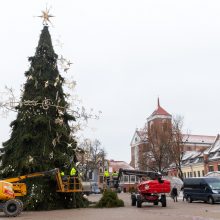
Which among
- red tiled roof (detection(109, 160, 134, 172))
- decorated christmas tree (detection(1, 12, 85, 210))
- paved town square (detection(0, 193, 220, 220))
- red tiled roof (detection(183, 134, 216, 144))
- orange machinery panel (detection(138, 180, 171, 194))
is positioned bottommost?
paved town square (detection(0, 193, 220, 220))

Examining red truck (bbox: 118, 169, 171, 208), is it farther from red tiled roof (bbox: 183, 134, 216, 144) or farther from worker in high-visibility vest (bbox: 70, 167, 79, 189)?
red tiled roof (bbox: 183, 134, 216, 144)

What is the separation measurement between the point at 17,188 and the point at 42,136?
426 centimetres

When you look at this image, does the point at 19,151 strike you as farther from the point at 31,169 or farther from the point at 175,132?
the point at 175,132

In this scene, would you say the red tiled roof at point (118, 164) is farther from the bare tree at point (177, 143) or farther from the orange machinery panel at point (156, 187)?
the orange machinery panel at point (156, 187)

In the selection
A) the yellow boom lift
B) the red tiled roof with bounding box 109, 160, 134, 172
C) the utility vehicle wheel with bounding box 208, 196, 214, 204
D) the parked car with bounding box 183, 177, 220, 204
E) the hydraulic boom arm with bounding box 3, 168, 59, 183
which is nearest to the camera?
the yellow boom lift

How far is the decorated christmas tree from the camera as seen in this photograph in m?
23.9

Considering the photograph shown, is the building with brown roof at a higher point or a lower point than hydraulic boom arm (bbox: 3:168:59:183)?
higher

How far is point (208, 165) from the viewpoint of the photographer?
7312 centimetres

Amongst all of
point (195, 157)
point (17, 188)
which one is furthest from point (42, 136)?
point (195, 157)

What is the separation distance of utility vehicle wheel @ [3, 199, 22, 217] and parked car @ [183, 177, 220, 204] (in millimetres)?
16116

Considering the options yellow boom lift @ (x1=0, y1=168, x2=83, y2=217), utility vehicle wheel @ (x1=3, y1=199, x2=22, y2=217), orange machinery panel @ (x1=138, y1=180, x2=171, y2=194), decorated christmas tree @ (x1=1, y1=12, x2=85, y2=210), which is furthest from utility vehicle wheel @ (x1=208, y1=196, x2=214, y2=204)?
utility vehicle wheel @ (x1=3, y1=199, x2=22, y2=217)

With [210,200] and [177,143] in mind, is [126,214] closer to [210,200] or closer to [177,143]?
[210,200]

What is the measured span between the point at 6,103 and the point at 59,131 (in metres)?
3.95

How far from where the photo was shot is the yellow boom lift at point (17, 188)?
20.1m
